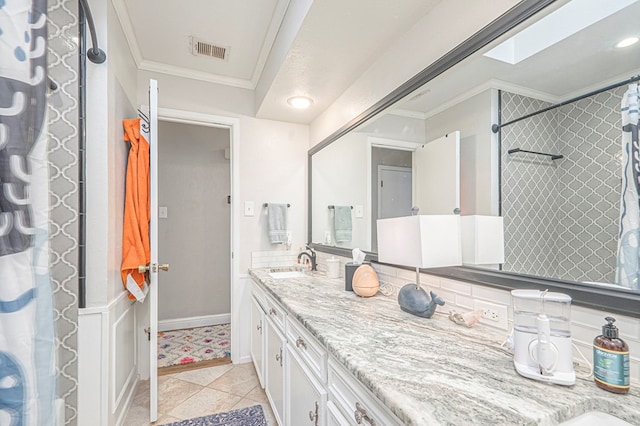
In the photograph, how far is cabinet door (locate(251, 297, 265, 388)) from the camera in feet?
7.03

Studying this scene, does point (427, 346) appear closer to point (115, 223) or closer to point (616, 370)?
point (616, 370)

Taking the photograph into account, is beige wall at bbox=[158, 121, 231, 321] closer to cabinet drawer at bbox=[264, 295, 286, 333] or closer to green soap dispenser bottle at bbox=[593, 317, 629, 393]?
cabinet drawer at bbox=[264, 295, 286, 333]

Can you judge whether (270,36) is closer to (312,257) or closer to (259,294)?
(312,257)

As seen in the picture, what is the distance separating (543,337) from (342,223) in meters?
1.72

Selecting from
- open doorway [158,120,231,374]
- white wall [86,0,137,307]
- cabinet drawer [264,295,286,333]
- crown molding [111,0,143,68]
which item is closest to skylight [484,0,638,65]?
cabinet drawer [264,295,286,333]

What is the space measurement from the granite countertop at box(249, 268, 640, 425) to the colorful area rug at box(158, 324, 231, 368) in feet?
6.53

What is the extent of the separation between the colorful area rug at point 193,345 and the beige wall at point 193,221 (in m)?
0.23

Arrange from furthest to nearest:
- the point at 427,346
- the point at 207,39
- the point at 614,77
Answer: the point at 207,39 → the point at 427,346 → the point at 614,77

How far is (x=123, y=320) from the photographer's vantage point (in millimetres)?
1946

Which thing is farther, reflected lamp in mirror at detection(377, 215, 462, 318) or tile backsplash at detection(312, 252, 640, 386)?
reflected lamp in mirror at detection(377, 215, 462, 318)

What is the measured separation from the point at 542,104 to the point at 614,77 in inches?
8.1

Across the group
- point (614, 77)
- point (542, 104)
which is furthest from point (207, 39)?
point (614, 77)

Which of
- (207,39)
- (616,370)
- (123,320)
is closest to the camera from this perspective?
(616,370)

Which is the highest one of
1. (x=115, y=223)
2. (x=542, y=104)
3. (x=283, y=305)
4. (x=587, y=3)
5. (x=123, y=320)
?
(x=587, y=3)
